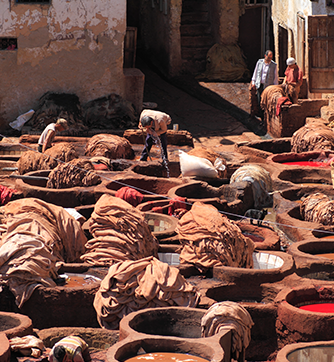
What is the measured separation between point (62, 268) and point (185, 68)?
51.2 ft

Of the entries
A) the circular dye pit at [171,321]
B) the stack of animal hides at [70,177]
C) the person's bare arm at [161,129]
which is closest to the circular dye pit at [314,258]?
the circular dye pit at [171,321]

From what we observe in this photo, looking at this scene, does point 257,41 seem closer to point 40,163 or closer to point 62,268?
point 40,163

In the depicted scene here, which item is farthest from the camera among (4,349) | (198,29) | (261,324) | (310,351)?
(198,29)

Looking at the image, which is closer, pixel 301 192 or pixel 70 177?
pixel 70 177

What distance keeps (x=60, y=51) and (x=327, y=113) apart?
693cm

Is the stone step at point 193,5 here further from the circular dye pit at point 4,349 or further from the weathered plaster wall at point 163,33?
the circular dye pit at point 4,349

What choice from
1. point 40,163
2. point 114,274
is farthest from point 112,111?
point 114,274

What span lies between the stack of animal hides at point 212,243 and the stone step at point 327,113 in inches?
331

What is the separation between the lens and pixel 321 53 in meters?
18.3

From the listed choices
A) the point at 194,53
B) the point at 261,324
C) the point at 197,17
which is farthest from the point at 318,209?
the point at 197,17

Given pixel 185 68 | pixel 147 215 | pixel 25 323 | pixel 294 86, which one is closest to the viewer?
pixel 25 323

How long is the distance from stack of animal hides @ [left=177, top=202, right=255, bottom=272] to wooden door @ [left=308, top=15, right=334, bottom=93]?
9.77 m

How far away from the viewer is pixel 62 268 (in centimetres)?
915

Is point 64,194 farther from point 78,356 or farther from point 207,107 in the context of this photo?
point 207,107
